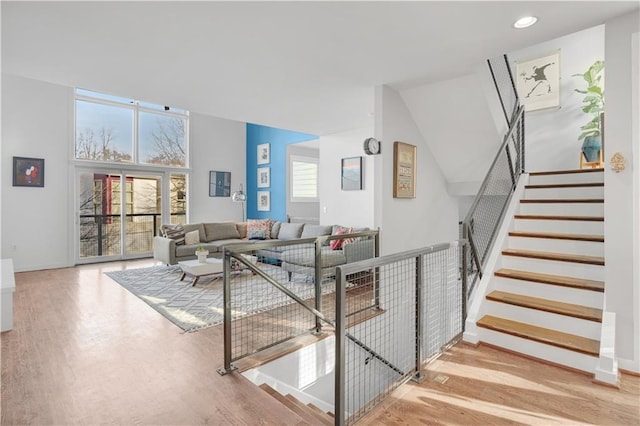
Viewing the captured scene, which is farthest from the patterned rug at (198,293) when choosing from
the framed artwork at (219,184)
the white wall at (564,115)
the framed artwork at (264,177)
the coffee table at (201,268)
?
the white wall at (564,115)

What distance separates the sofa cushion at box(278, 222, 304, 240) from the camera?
22.0 ft

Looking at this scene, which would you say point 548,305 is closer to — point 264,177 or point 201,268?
point 201,268

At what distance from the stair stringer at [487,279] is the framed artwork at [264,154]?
6230mm

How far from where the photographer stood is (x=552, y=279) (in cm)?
278

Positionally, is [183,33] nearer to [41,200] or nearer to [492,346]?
[492,346]

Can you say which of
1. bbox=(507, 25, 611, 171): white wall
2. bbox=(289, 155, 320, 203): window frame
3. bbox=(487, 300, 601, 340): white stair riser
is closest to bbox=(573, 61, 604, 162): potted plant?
bbox=(507, 25, 611, 171): white wall

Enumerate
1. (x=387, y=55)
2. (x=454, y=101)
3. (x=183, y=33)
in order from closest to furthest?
(x=183, y=33), (x=387, y=55), (x=454, y=101)

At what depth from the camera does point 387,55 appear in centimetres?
296

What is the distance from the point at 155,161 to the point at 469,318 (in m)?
7.57

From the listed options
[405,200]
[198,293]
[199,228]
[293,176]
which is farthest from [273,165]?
[405,200]

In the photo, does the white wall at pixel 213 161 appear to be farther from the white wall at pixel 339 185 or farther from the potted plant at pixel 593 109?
the potted plant at pixel 593 109

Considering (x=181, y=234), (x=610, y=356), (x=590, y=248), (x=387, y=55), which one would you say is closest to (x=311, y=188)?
(x=181, y=234)

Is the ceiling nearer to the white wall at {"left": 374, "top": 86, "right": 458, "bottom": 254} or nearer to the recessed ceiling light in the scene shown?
the recessed ceiling light

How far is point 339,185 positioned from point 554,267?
415 cm
